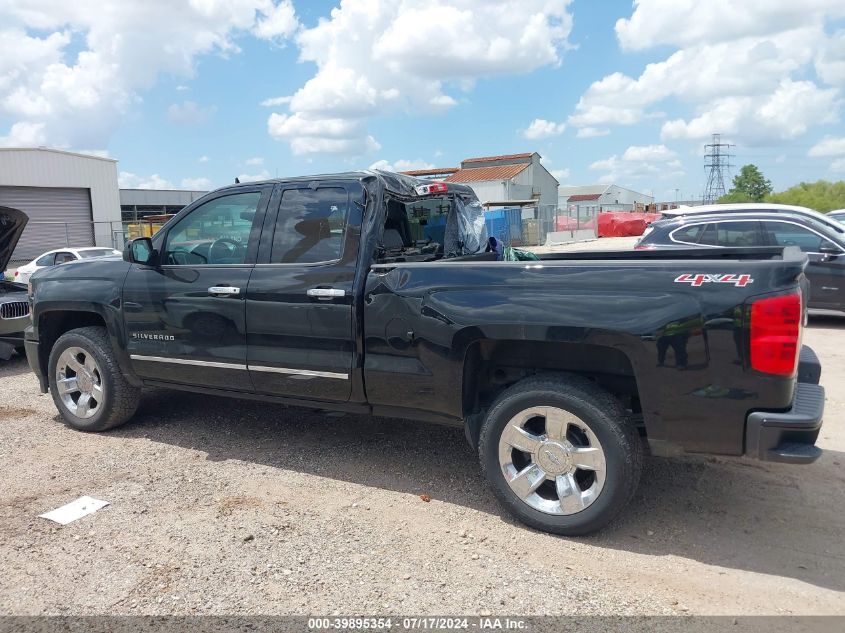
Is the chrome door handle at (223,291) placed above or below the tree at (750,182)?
below

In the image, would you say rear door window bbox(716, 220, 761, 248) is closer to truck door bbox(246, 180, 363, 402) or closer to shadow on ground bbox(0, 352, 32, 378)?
truck door bbox(246, 180, 363, 402)

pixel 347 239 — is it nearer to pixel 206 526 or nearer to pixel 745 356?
pixel 206 526

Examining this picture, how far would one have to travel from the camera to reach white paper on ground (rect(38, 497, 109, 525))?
3956 millimetres

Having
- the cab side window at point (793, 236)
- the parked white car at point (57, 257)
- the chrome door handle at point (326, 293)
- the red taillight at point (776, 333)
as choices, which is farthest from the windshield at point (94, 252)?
the red taillight at point (776, 333)

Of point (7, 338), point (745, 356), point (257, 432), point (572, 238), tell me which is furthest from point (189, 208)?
point (572, 238)

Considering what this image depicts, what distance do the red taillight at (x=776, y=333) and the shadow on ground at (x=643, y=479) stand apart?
3.49 ft

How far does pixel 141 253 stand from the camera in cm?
494

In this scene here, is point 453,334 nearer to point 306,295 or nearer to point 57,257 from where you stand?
point 306,295

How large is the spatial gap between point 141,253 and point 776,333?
4.21 meters

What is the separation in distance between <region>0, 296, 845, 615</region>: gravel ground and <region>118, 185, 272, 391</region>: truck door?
0.69m

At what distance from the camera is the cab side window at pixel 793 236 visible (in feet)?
31.2

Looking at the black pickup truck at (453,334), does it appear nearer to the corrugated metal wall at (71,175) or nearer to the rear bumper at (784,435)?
the rear bumper at (784,435)

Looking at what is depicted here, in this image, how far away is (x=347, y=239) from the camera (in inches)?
168

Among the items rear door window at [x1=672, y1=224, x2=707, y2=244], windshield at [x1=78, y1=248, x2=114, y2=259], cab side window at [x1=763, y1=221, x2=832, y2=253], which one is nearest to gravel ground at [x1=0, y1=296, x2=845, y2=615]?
cab side window at [x1=763, y1=221, x2=832, y2=253]
